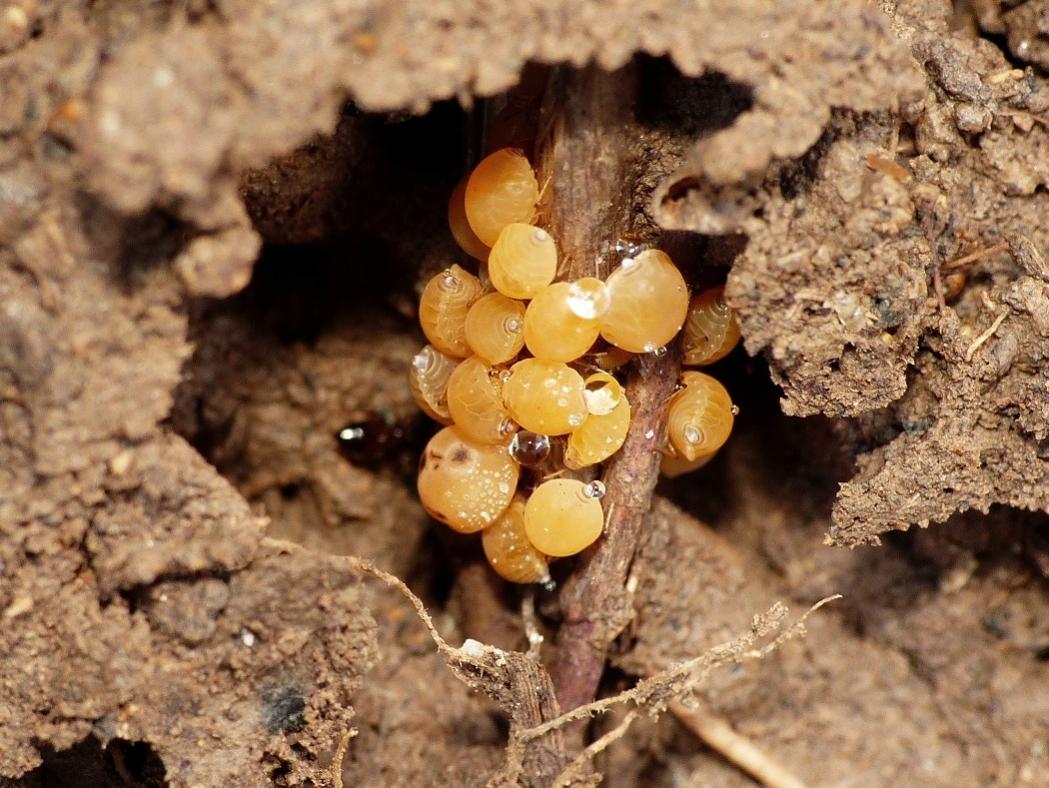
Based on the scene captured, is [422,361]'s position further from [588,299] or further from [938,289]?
[938,289]

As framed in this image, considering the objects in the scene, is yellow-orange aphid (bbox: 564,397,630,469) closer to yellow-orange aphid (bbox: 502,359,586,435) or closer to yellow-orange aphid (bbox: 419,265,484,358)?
yellow-orange aphid (bbox: 502,359,586,435)

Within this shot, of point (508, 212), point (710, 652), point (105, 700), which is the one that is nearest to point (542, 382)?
point (508, 212)

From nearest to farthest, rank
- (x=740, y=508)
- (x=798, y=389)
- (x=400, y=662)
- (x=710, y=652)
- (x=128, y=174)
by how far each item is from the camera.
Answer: (x=128, y=174)
(x=798, y=389)
(x=710, y=652)
(x=400, y=662)
(x=740, y=508)

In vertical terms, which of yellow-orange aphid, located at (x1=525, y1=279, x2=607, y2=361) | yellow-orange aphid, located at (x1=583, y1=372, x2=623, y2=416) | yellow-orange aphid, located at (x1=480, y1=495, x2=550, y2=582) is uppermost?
yellow-orange aphid, located at (x1=525, y1=279, x2=607, y2=361)

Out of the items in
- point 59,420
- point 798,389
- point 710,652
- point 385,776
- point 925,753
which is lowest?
point 925,753

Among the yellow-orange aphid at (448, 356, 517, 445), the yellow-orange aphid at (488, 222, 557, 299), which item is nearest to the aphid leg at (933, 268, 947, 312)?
the yellow-orange aphid at (488, 222, 557, 299)

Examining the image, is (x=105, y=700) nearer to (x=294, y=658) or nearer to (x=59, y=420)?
(x=294, y=658)

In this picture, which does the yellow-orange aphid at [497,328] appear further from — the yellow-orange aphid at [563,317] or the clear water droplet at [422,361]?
the clear water droplet at [422,361]
